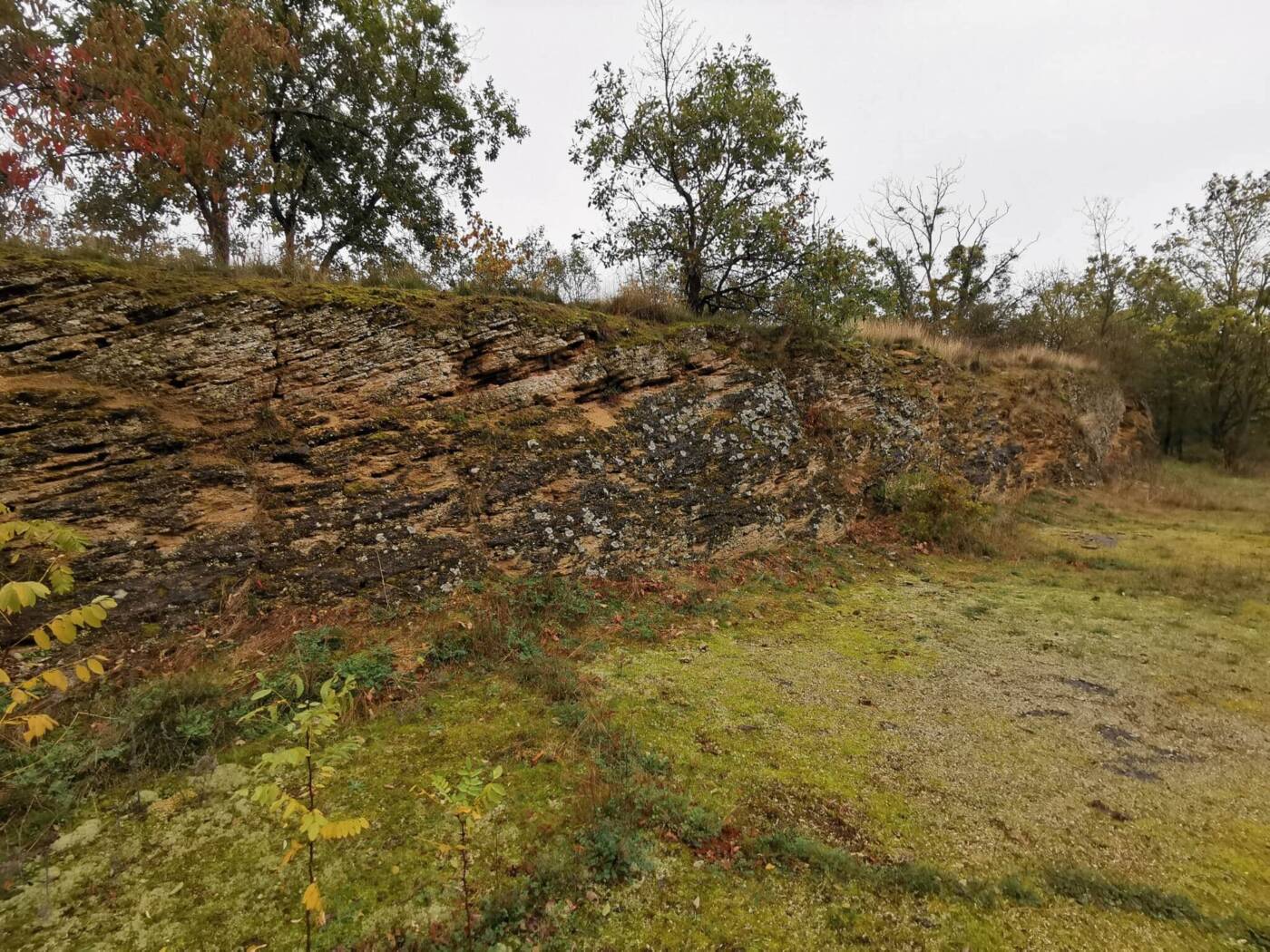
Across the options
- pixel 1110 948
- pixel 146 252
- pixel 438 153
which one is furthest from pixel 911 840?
pixel 438 153

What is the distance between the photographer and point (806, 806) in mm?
3406

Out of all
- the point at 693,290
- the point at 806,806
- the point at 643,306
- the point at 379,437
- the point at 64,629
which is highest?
the point at 693,290

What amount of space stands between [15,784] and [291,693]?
148cm

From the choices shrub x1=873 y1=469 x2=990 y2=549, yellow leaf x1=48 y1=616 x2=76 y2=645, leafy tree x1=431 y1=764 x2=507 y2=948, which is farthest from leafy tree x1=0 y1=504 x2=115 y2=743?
shrub x1=873 y1=469 x2=990 y2=549

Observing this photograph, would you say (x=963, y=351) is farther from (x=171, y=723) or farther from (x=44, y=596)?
(x=44, y=596)

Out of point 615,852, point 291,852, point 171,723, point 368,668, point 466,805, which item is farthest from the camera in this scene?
point 368,668

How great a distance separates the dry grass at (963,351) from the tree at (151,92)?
11.3 m

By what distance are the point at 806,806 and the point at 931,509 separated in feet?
26.9

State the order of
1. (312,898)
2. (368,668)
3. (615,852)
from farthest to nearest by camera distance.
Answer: (368,668) < (615,852) < (312,898)

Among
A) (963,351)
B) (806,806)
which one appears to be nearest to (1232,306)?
(963,351)

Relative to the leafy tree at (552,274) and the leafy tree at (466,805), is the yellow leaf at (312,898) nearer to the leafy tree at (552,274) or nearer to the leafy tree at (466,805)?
the leafy tree at (466,805)

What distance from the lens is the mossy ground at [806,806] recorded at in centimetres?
260

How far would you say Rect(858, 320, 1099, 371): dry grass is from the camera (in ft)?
40.6

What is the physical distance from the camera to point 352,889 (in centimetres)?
271
